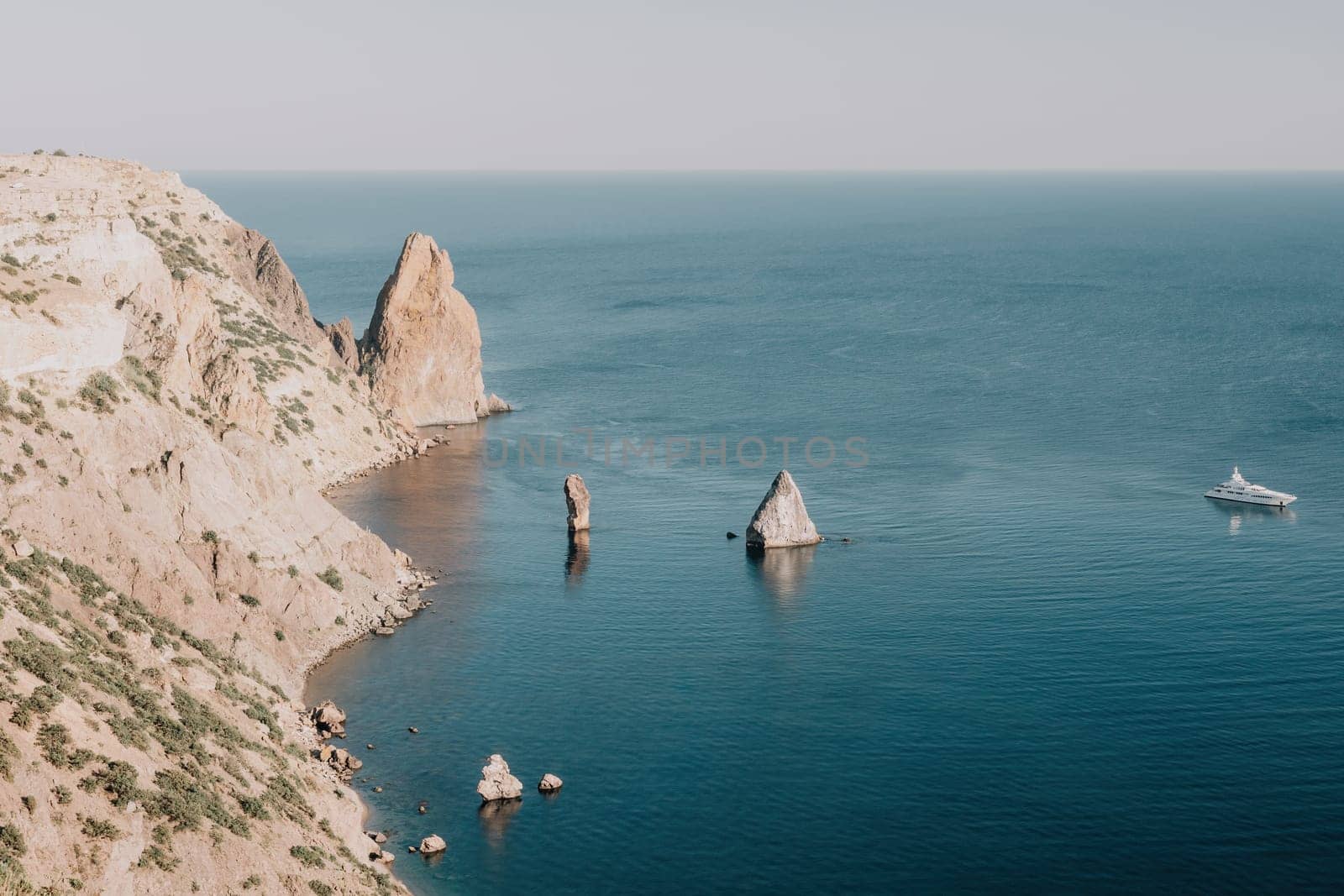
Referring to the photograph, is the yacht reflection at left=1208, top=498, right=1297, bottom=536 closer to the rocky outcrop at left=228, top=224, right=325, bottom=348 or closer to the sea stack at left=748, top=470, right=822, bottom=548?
the sea stack at left=748, top=470, right=822, bottom=548

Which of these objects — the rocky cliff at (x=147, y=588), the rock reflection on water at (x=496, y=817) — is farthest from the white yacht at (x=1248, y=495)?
the rock reflection on water at (x=496, y=817)

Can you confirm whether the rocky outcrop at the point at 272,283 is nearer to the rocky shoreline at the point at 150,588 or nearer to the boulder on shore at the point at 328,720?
the rocky shoreline at the point at 150,588

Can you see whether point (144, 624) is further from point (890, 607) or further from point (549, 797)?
point (890, 607)

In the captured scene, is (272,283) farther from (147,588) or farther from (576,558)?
(147,588)

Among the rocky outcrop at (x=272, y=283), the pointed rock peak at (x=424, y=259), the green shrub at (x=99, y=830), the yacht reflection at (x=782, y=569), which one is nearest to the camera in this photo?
the green shrub at (x=99, y=830)

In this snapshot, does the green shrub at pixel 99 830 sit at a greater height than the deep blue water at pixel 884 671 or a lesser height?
greater

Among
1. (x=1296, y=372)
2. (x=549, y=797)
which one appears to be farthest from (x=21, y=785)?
(x=1296, y=372)

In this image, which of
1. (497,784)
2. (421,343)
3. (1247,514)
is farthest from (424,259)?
(497,784)
